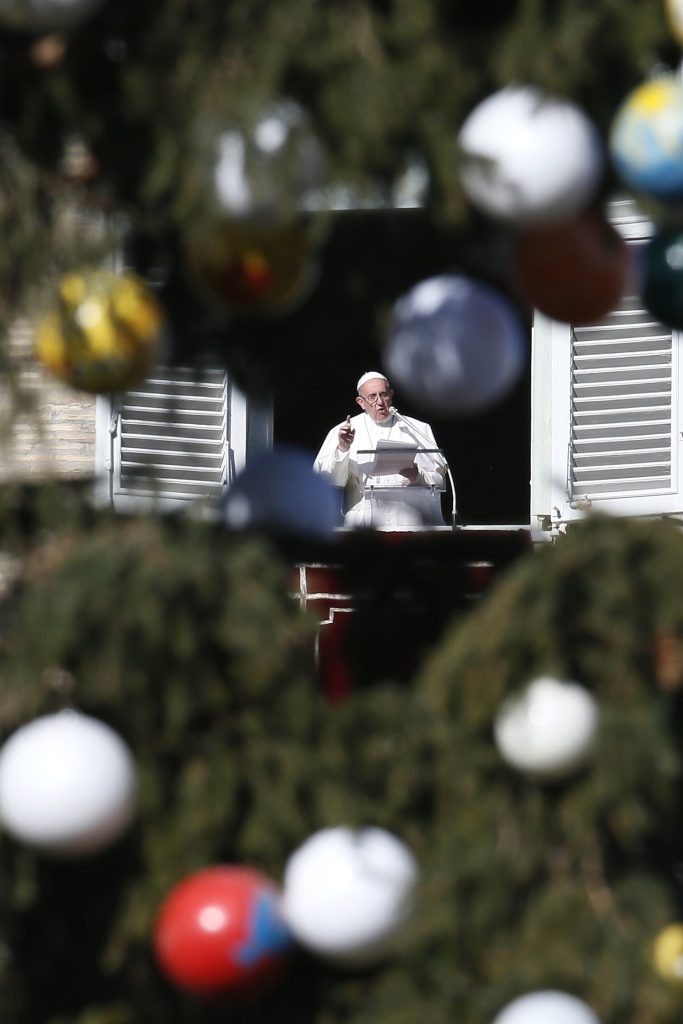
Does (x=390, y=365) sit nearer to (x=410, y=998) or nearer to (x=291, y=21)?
(x=291, y=21)

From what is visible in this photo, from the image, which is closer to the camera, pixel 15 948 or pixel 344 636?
pixel 15 948

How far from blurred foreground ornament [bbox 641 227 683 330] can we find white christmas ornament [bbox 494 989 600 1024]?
1.22m

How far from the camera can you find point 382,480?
23.1ft

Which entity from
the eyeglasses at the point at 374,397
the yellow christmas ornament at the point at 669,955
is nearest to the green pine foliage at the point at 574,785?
the yellow christmas ornament at the point at 669,955

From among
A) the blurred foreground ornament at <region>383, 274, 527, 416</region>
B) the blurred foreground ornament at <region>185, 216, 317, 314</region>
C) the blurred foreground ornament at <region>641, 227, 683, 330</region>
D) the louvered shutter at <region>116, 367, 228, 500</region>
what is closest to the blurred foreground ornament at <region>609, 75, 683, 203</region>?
the blurred foreground ornament at <region>641, 227, 683, 330</region>

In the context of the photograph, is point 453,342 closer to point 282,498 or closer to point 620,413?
point 282,498

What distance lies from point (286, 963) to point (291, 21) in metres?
1.43

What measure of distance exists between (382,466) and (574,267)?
13.7 ft

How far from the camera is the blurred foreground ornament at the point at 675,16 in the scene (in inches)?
102

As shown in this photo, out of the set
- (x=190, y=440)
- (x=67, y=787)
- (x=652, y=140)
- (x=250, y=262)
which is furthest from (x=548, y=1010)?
(x=190, y=440)

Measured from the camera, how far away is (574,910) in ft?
8.45

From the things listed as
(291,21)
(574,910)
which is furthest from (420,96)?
(574,910)

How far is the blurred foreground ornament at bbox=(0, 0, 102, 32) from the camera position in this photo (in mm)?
2492

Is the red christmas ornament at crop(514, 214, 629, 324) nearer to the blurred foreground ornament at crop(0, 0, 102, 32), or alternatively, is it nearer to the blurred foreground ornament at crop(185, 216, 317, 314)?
the blurred foreground ornament at crop(185, 216, 317, 314)
